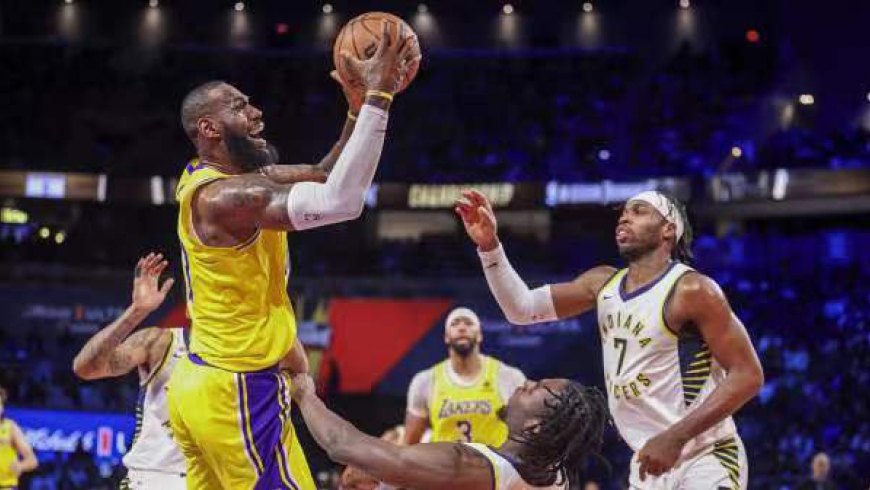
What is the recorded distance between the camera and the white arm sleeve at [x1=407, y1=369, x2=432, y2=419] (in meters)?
8.44

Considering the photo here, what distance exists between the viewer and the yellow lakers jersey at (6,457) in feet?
34.0

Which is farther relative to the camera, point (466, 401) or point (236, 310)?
point (466, 401)

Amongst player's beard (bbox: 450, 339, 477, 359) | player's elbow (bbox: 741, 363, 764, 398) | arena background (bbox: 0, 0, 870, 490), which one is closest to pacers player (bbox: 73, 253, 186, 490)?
player's beard (bbox: 450, 339, 477, 359)

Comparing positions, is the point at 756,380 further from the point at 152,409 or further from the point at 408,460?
the point at 152,409

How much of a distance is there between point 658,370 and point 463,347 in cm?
351

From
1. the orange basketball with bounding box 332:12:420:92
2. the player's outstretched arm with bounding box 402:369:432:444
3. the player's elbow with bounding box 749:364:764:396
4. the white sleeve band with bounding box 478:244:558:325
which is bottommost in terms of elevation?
the player's outstretched arm with bounding box 402:369:432:444

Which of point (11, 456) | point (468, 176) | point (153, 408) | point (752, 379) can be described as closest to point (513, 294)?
point (752, 379)

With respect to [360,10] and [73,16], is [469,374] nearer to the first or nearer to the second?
[360,10]

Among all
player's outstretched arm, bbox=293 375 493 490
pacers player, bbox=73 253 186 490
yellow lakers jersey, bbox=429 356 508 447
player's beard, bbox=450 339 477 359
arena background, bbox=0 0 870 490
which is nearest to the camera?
player's outstretched arm, bbox=293 375 493 490

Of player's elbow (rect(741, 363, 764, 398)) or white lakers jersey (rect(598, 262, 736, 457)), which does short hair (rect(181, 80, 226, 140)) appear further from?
player's elbow (rect(741, 363, 764, 398))

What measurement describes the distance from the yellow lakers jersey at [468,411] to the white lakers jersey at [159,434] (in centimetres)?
255

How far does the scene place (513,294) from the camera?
538 centimetres

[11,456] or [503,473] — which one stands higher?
[503,473]

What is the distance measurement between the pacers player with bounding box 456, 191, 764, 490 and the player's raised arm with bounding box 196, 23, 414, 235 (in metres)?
1.37
